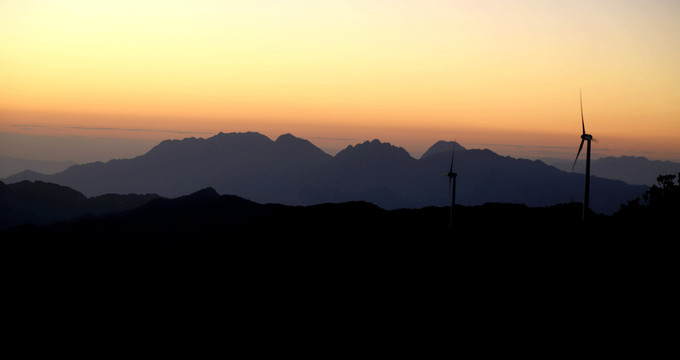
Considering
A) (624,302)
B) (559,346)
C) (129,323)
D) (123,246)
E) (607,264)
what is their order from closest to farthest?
(559,346), (624,302), (607,264), (129,323), (123,246)

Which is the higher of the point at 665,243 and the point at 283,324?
the point at 665,243

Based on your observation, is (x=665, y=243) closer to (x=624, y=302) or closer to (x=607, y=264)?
(x=607, y=264)

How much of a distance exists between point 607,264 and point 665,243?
11420mm

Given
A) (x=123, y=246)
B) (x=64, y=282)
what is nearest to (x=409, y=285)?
(x=64, y=282)

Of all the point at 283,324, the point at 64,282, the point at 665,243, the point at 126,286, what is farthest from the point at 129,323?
the point at 665,243

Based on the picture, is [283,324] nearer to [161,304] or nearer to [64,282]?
[161,304]

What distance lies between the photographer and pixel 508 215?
425 feet

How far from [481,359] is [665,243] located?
38.2 metres

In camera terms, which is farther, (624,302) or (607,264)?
(607,264)

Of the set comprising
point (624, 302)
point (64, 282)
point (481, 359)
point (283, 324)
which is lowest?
point (64, 282)

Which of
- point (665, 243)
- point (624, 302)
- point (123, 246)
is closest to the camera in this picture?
point (624, 302)

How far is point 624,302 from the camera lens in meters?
63.0

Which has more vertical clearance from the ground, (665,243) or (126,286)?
(665,243)

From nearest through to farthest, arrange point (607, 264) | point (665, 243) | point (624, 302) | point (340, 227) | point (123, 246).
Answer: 1. point (624, 302)
2. point (607, 264)
3. point (665, 243)
4. point (340, 227)
5. point (123, 246)
